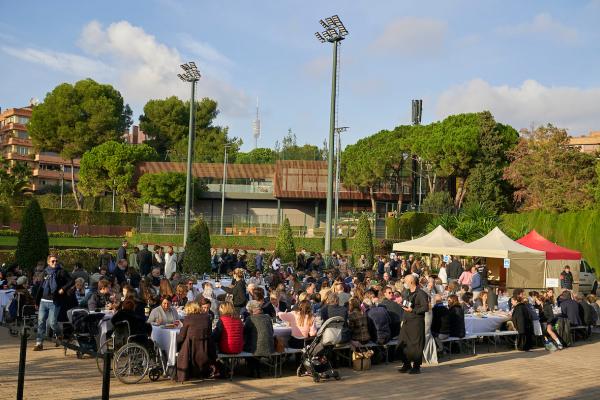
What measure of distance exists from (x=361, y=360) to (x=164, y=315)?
314 cm

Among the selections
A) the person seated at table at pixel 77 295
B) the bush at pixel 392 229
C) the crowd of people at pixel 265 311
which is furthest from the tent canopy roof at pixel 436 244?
the bush at pixel 392 229

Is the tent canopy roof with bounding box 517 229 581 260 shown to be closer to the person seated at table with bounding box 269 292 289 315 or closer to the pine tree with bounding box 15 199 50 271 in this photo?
the person seated at table with bounding box 269 292 289 315

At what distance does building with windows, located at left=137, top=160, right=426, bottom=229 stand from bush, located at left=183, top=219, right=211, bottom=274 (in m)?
37.9

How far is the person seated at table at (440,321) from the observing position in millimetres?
12133

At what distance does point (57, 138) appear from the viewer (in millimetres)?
73750

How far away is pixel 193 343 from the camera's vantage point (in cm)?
931

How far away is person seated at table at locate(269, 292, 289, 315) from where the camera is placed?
1351 centimetres

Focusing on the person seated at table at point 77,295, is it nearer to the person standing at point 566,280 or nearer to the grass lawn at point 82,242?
the person standing at point 566,280

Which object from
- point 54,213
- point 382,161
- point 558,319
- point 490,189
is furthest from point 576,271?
point 54,213

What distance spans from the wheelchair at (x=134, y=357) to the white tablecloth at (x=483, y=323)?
5.91 m

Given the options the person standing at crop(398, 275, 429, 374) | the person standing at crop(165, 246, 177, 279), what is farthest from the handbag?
the person standing at crop(165, 246, 177, 279)

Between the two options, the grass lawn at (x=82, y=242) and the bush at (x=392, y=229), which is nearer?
the bush at (x=392, y=229)

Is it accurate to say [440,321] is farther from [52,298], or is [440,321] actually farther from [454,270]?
[454,270]

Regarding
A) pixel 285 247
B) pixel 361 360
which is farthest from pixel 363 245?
pixel 361 360
